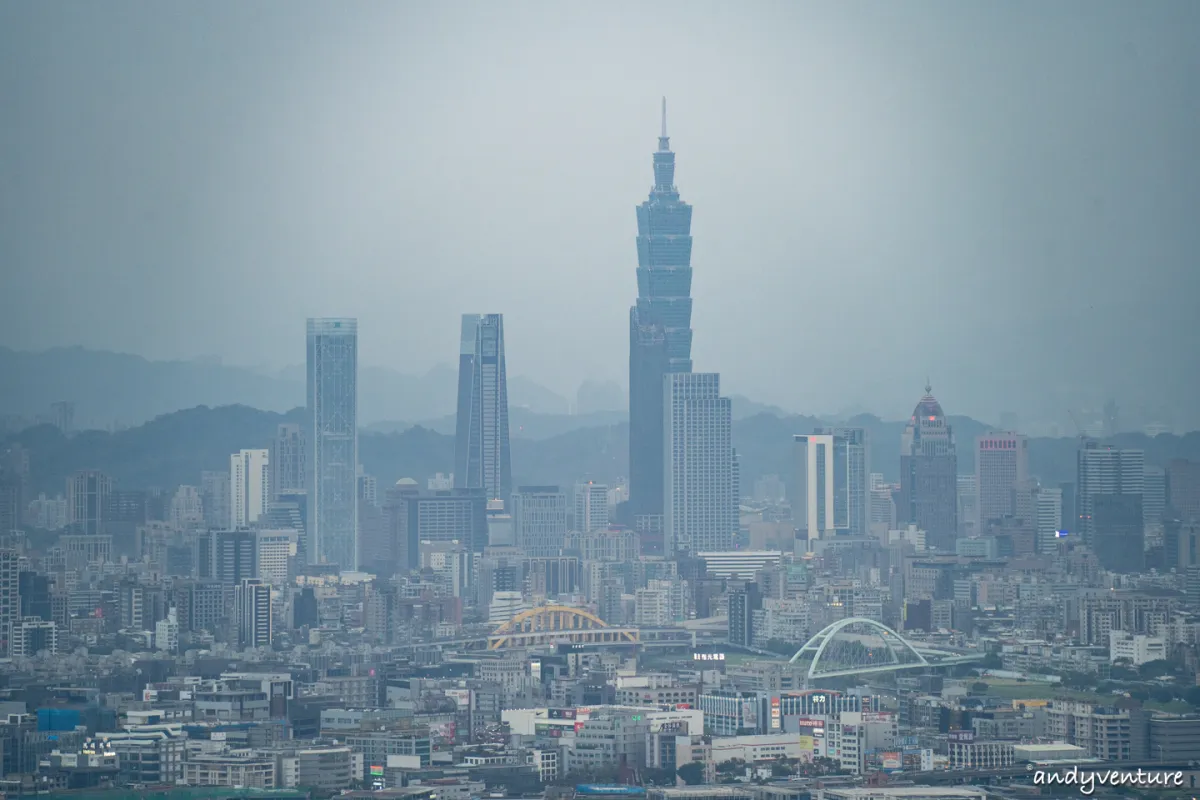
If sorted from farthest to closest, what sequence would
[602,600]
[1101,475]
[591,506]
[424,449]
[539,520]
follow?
[424,449] < [591,506] < [539,520] < [1101,475] < [602,600]

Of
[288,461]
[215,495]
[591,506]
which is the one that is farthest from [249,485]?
[591,506]

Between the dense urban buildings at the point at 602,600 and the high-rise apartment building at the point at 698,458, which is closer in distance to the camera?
the dense urban buildings at the point at 602,600

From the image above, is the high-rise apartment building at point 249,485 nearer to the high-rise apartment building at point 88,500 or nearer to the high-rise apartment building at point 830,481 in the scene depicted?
the high-rise apartment building at point 88,500

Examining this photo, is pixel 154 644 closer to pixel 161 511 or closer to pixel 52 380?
pixel 52 380

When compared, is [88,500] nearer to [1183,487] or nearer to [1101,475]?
[1101,475]

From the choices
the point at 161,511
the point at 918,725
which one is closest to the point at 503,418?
the point at 161,511

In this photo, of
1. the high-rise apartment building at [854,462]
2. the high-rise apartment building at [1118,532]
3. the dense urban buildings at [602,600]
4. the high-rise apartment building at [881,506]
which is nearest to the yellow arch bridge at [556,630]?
the dense urban buildings at [602,600]

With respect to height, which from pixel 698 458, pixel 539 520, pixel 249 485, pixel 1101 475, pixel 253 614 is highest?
pixel 698 458
